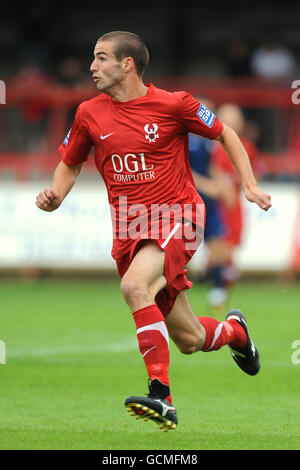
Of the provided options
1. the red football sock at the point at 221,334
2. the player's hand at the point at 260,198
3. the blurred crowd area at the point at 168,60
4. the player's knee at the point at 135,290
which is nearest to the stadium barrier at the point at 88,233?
the blurred crowd area at the point at 168,60

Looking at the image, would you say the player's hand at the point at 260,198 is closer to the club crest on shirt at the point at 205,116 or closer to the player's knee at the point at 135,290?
the club crest on shirt at the point at 205,116

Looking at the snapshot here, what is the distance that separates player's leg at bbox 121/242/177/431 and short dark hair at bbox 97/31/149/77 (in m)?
1.13

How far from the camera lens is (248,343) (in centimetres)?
691

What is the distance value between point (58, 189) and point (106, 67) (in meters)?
0.78

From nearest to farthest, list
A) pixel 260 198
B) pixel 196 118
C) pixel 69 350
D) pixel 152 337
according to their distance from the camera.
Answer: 1. pixel 152 337
2. pixel 260 198
3. pixel 196 118
4. pixel 69 350

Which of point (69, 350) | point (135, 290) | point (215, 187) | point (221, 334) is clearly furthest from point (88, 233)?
point (135, 290)

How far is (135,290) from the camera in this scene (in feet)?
18.5

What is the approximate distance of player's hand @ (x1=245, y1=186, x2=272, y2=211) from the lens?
5801 millimetres

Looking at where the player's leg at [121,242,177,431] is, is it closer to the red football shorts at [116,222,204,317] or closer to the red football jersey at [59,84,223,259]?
the red football shorts at [116,222,204,317]

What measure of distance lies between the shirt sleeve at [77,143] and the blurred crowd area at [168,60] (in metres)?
9.95

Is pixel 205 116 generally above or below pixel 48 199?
above

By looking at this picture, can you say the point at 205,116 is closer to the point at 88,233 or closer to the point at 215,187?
the point at 215,187
